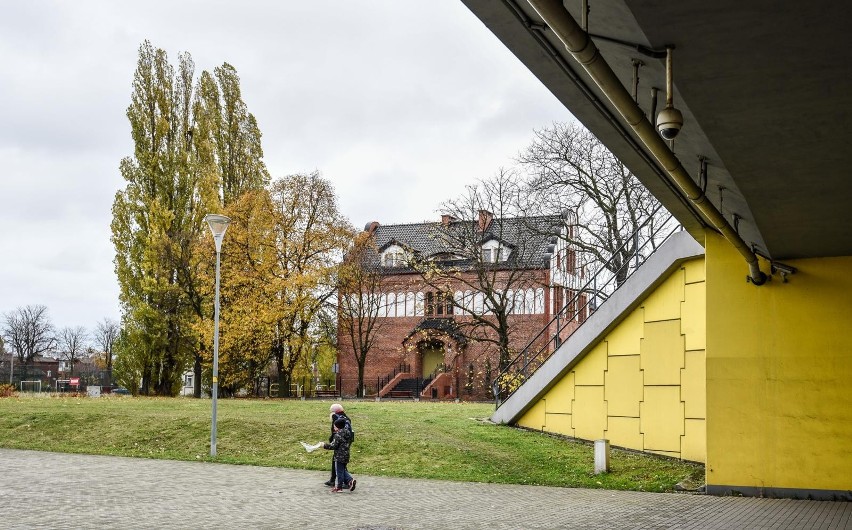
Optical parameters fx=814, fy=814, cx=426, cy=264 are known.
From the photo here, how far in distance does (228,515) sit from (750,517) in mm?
6879

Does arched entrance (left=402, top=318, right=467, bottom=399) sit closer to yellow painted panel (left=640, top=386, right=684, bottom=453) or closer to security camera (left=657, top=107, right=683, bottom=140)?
yellow painted panel (left=640, top=386, right=684, bottom=453)

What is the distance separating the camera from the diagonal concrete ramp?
1642 centimetres

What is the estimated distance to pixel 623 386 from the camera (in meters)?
17.9

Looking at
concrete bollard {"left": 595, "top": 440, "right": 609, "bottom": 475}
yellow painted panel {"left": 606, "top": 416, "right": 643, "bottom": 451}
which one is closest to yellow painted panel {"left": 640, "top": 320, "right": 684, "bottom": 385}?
yellow painted panel {"left": 606, "top": 416, "right": 643, "bottom": 451}

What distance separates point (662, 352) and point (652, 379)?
2.03 ft

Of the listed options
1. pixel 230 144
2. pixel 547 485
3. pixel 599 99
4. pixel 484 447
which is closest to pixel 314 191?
pixel 230 144

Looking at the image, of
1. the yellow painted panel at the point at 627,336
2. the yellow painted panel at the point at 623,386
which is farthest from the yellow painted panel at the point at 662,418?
the yellow painted panel at the point at 627,336

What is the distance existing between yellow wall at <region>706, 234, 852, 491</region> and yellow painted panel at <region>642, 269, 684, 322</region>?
283 centimetres

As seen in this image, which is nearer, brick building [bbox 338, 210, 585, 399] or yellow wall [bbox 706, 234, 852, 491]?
yellow wall [bbox 706, 234, 852, 491]

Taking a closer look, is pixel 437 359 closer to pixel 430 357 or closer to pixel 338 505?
pixel 430 357

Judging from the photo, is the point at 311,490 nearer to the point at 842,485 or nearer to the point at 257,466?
the point at 257,466

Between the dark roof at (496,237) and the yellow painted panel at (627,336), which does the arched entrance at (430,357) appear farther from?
the yellow painted panel at (627,336)

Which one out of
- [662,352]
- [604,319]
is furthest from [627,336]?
[662,352]

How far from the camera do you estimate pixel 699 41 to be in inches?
205
